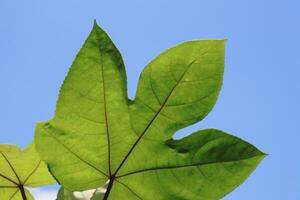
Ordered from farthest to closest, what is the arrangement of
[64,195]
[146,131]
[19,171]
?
[19,171] → [64,195] → [146,131]

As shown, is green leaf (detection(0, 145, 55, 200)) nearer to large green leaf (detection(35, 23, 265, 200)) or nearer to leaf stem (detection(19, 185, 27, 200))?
leaf stem (detection(19, 185, 27, 200))

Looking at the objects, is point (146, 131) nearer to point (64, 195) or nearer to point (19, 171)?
point (64, 195)

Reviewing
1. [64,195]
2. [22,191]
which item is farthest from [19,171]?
[64,195]

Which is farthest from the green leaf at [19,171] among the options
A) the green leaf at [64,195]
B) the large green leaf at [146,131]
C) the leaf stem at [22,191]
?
the large green leaf at [146,131]

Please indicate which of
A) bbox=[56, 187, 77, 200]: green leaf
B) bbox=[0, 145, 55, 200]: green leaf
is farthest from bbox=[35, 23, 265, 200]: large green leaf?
bbox=[0, 145, 55, 200]: green leaf

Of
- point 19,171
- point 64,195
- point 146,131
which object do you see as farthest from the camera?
point 19,171

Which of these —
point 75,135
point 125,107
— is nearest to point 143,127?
point 125,107
